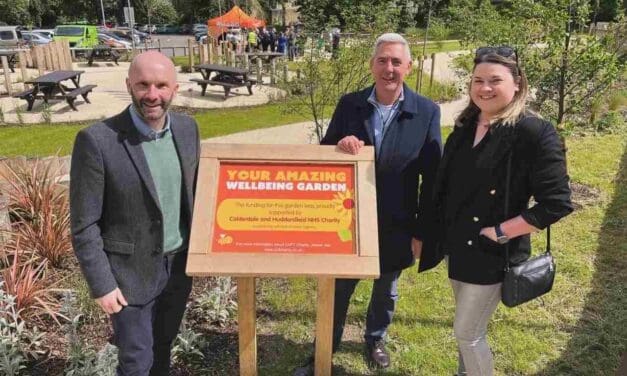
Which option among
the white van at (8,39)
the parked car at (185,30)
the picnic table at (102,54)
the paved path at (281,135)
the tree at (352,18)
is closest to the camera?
the tree at (352,18)

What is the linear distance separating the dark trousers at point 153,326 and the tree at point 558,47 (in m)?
5.23

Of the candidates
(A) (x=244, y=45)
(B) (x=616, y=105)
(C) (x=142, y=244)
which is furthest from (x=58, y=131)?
(A) (x=244, y=45)

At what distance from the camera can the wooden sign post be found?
238 centimetres

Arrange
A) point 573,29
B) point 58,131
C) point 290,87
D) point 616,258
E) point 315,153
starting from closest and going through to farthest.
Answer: point 315,153, point 616,258, point 573,29, point 290,87, point 58,131

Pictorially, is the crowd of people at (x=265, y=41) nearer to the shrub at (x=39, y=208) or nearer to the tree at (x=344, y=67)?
the tree at (x=344, y=67)

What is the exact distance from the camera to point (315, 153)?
104 inches

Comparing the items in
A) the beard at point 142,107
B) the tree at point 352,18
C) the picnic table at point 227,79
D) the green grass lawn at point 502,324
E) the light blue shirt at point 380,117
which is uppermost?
the tree at point 352,18

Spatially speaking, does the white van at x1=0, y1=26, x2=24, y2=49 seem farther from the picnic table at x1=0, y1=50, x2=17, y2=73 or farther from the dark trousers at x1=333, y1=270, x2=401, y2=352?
the dark trousers at x1=333, y1=270, x2=401, y2=352

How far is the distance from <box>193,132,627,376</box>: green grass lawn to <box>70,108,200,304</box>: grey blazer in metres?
1.28

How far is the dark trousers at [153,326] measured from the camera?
97.7 inches

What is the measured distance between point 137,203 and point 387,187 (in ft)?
4.45

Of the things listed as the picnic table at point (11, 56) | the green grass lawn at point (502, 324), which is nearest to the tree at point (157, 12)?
the picnic table at point (11, 56)

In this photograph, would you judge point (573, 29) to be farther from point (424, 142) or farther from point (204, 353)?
point (204, 353)

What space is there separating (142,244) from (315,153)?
981mm
